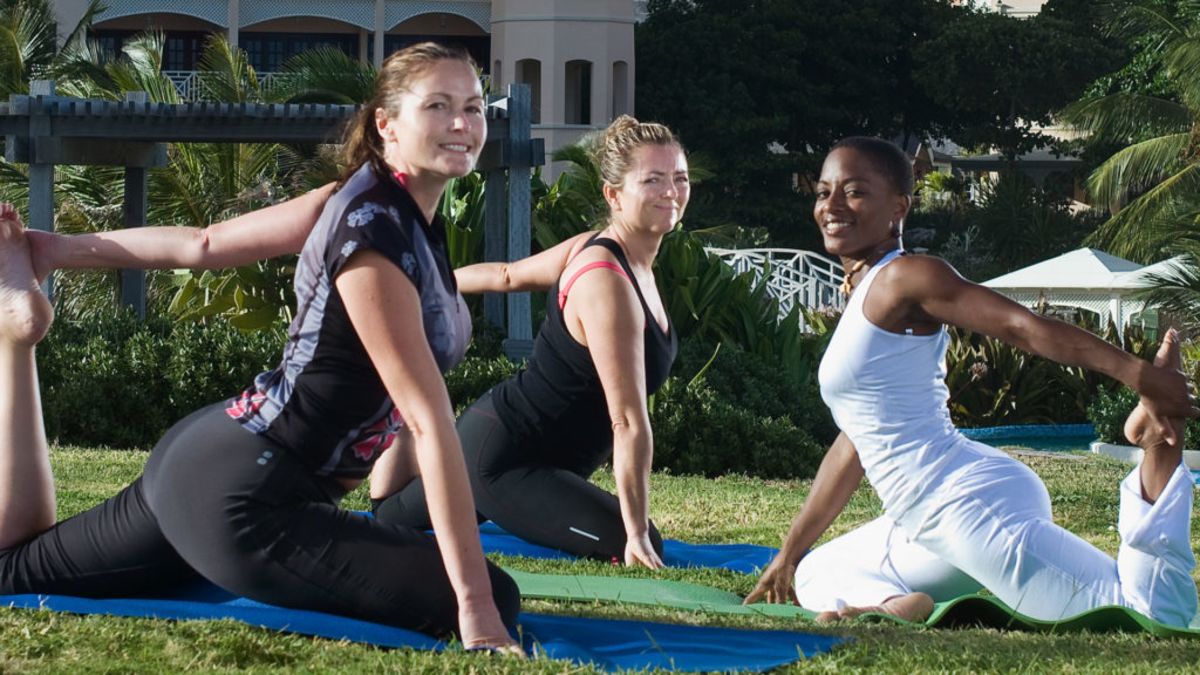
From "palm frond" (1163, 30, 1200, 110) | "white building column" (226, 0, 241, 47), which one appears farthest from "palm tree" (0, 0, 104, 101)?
"palm frond" (1163, 30, 1200, 110)

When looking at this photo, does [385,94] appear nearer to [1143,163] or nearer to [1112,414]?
[1112,414]

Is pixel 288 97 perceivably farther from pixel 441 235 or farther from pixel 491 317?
pixel 441 235

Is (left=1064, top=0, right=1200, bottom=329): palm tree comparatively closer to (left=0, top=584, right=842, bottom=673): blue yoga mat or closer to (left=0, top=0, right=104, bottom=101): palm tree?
(left=0, top=0, right=104, bottom=101): palm tree

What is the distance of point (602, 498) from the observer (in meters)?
6.39

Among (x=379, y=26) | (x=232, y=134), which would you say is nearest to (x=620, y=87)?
(x=379, y=26)

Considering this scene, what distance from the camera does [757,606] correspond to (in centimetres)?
520

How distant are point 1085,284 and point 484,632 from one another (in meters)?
23.4

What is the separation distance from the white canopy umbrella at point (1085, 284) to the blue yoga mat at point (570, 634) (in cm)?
2217

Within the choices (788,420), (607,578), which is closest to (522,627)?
(607,578)

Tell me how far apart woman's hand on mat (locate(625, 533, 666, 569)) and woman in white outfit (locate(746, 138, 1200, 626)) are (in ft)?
3.79

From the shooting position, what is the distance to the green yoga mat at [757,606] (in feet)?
15.1

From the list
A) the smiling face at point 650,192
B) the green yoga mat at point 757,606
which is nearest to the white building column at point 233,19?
the smiling face at point 650,192

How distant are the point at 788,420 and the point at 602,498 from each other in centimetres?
561

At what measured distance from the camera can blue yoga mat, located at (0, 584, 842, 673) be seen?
13.8 ft
